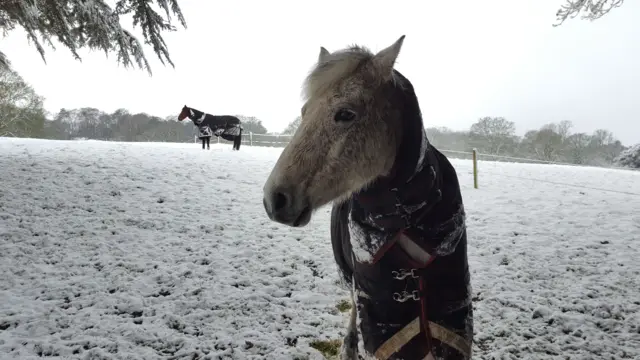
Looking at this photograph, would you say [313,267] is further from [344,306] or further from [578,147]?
[578,147]

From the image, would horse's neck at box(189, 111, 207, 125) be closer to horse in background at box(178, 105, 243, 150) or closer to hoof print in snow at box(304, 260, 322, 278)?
horse in background at box(178, 105, 243, 150)

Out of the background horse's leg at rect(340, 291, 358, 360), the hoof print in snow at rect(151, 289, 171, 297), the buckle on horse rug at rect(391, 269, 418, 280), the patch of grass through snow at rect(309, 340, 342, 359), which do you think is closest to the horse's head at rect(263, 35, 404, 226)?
the buckle on horse rug at rect(391, 269, 418, 280)

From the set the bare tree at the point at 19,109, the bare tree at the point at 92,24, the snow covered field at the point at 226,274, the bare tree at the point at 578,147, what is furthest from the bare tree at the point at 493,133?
the bare tree at the point at 19,109

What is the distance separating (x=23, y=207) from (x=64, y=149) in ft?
18.3

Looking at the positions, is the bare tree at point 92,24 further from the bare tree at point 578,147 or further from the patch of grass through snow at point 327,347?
the bare tree at point 578,147

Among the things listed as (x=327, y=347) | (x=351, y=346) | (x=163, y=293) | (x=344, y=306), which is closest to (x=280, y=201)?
(x=351, y=346)

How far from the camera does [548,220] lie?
6473 mm

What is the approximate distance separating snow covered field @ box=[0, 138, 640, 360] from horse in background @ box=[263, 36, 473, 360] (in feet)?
6.31

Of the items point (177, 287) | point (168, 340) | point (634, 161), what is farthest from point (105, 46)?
point (634, 161)

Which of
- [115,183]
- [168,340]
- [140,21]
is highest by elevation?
[140,21]

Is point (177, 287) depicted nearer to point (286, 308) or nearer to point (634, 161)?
point (286, 308)

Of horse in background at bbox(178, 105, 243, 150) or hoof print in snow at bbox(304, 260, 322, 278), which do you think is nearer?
hoof print in snow at bbox(304, 260, 322, 278)

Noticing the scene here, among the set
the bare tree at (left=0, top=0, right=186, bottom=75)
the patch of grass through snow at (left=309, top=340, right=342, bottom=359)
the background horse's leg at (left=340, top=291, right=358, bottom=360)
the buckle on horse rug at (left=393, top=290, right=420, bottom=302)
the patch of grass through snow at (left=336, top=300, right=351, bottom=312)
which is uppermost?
the bare tree at (left=0, top=0, right=186, bottom=75)

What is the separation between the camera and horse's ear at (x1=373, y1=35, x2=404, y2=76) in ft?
4.47
